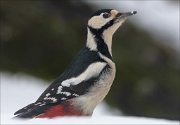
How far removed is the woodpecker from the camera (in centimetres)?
397

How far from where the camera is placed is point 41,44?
8.22 meters

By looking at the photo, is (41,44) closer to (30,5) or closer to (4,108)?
(30,5)

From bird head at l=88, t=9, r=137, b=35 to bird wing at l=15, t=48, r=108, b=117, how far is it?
20 cm

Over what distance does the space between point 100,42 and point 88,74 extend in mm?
270

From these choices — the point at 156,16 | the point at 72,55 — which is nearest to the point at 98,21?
the point at 72,55

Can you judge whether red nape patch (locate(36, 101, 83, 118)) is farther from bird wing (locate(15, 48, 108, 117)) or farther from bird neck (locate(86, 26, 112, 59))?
bird neck (locate(86, 26, 112, 59))

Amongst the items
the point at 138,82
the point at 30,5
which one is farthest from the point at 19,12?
the point at 138,82

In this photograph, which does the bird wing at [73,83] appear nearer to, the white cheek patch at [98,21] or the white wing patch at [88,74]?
the white wing patch at [88,74]

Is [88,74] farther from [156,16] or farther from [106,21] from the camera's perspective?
[156,16]

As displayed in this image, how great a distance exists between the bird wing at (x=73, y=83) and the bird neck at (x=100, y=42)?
0.27ft

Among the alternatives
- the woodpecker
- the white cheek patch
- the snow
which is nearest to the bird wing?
the woodpecker

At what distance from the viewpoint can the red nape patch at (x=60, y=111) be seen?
396cm

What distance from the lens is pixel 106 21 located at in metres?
4.27

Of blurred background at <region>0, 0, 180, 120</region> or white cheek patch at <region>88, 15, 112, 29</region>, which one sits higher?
white cheek patch at <region>88, 15, 112, 29</region>
